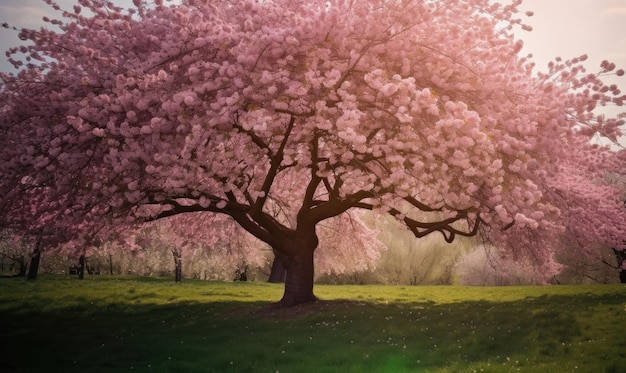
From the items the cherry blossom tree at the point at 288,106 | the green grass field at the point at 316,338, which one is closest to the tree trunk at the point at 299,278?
the green grass field at the point at 316,338

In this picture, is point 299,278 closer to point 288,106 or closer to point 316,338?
point 316,338

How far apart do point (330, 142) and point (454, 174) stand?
407cm

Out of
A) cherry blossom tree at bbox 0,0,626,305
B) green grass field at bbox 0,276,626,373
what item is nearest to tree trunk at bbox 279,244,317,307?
green grass field at bbox 0,276,626,373

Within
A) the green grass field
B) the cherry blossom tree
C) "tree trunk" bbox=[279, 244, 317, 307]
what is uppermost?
the cherry blossom tree

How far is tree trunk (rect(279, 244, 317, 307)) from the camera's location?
22125 millimetres

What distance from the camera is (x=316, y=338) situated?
15.1 metres

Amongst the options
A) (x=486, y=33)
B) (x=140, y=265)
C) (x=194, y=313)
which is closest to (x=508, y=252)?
(x=486, y=33)

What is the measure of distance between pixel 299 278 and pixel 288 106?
31.5 feet

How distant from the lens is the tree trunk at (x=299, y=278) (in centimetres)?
2212

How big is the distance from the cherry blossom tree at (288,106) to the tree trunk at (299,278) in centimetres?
545

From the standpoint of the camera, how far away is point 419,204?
63.8 ft

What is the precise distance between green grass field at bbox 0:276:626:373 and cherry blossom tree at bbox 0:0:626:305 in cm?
336

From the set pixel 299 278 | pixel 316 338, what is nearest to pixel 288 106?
pixel 316 338

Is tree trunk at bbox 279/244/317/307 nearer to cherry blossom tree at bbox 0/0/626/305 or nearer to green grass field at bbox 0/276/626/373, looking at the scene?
green grass field at bbox 0/276/626/373
